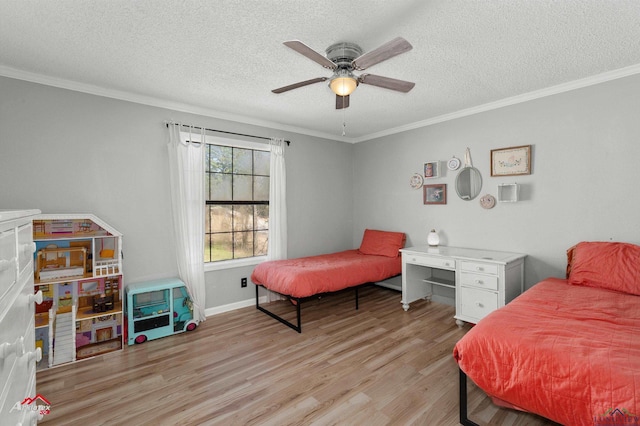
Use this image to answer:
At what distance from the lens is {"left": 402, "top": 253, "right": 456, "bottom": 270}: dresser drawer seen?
331 centimetres

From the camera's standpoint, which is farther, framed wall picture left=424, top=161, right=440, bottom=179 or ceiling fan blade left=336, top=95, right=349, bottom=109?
framed wall picture left=424, top=161, right=440, bottom=179

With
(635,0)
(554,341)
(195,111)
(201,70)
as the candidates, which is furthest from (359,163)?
(554,341)

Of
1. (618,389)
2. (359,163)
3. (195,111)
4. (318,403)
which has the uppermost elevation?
(195,111)

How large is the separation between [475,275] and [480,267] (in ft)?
0.33

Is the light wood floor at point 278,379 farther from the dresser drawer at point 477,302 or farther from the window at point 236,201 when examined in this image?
the window at point 236,201

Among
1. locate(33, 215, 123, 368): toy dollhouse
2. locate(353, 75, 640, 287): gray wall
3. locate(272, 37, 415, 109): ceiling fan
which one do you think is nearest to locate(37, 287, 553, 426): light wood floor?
locate(33, 215, 123, 368): toy dollhouse

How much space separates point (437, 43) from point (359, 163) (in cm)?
300

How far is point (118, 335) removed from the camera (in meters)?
2.89

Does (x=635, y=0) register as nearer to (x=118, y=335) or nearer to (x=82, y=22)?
(x=82, y=22)

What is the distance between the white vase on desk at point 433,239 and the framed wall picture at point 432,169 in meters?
0.77

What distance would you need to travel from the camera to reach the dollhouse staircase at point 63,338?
2547 mm

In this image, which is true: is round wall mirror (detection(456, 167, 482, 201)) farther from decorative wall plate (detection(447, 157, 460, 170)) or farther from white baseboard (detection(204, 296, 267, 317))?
white baseboard (detection(204, 296, 267, 317))

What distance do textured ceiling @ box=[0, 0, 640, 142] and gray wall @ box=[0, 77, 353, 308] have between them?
206 mm

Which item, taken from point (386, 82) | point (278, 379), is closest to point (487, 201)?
point (386, 82)
